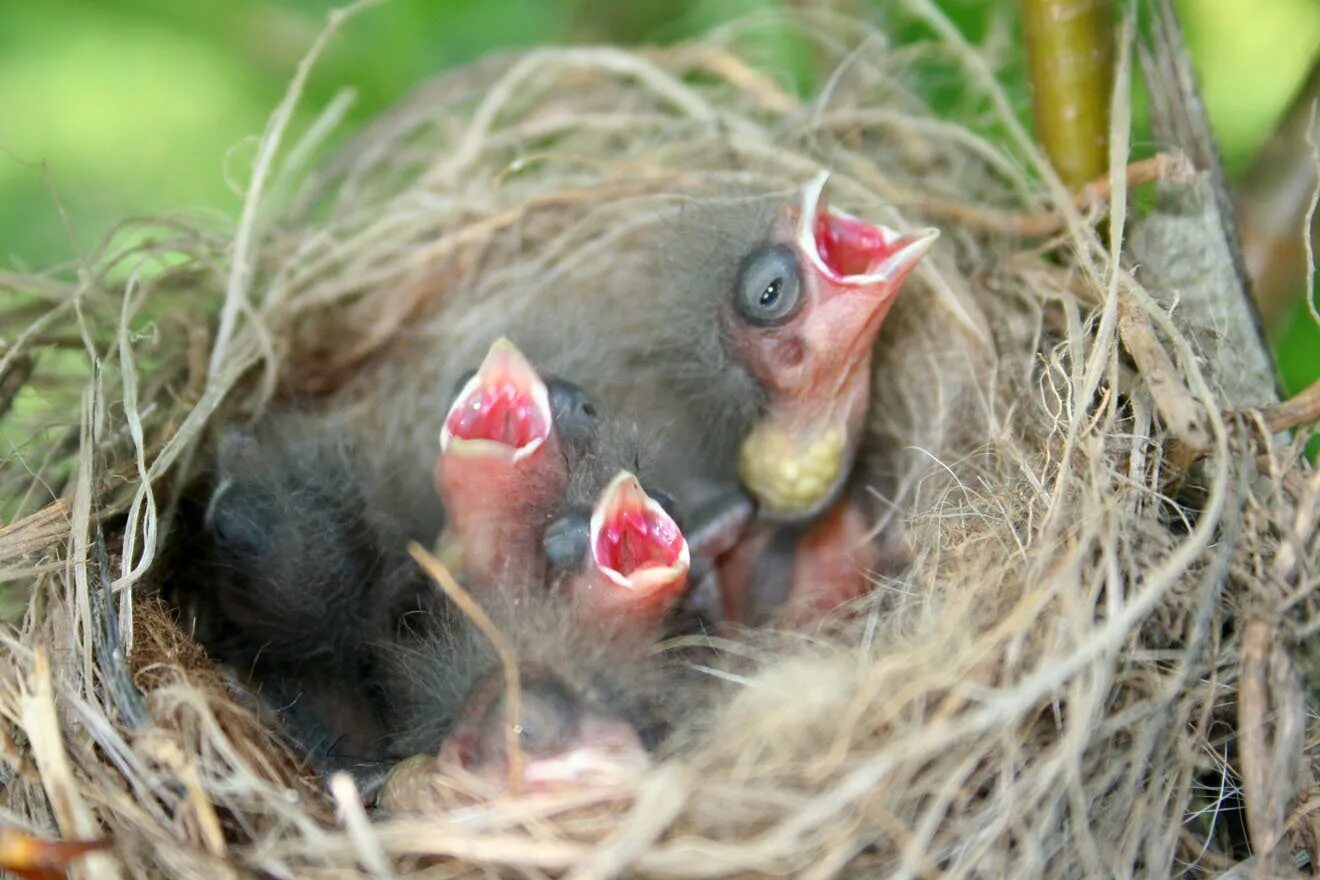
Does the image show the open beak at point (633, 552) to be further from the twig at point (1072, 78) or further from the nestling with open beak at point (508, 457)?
the twig at point (1072, 78)

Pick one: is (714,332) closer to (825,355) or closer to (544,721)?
(825,355)

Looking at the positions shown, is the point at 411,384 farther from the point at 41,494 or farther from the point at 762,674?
the point at 762,674

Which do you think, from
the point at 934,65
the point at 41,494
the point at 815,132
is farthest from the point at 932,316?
the point at 41,494

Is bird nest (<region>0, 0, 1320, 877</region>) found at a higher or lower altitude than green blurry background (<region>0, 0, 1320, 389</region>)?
lower

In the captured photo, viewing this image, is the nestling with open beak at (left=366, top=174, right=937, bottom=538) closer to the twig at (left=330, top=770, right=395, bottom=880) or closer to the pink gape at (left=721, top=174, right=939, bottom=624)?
the pink gape at (left=721, top=174, right=939, bottom=624)

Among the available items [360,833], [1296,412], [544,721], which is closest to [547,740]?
[544,721]

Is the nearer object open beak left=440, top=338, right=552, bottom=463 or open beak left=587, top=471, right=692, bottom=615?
open beak left=587, top=471, right=692, bottom=615

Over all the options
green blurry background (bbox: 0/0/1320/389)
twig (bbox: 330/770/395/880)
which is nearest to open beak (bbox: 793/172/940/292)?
green blurry background (bbox: 0/0/1320/389)
